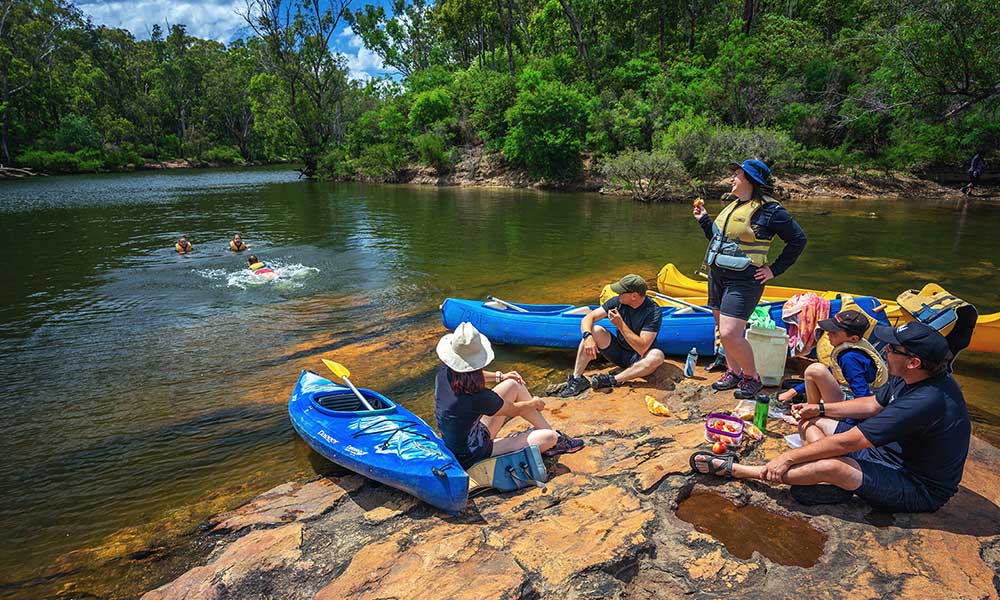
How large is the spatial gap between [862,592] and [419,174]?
1316 inches

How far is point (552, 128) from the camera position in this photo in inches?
1085

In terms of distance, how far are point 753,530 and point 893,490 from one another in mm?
802

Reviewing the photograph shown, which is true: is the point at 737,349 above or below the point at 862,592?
above

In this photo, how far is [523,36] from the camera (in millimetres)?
40938

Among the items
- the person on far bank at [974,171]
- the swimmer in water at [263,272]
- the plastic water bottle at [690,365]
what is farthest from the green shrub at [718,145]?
the plastic water bottle at [690,365]

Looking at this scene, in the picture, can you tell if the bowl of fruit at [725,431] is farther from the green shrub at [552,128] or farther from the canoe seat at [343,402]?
the green shrub at [552,128]

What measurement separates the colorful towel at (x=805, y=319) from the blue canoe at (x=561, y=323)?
265 mm

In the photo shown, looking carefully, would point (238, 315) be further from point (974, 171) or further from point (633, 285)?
point (974, 171)

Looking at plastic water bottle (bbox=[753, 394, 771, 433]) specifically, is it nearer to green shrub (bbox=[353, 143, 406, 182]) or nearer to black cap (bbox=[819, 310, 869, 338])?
black cap (bbox=[819, 310, 869, 338])

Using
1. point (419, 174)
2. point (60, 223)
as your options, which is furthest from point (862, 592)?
point (419, 174)

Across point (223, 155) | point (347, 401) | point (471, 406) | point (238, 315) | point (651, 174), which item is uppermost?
point (223, 155)

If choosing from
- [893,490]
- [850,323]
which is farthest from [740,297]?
[893,490]

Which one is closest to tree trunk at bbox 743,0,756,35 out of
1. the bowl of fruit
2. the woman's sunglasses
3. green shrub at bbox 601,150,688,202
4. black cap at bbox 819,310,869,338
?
green shrub at bbox 601,150,688,202

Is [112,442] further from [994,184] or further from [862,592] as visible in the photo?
[994,184]
